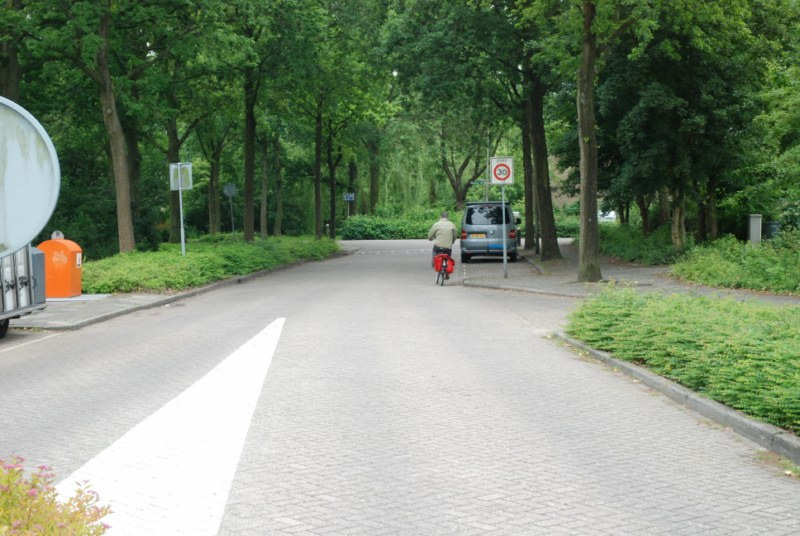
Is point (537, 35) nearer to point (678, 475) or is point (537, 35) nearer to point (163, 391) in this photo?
point (163, 391)

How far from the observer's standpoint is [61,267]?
2000 cm

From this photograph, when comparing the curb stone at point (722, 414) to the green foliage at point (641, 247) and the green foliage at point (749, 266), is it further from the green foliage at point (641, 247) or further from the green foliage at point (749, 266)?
the green foliage at point (641, 247)

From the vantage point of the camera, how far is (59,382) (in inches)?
383

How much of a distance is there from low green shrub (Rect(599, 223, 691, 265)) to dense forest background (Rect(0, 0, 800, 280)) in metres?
0.83

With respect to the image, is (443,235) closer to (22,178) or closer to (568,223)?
(22,178)

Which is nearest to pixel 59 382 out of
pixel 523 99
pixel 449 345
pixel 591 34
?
pixel 449 345

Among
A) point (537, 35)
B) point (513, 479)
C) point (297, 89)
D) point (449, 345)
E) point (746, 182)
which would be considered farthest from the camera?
point (297, 89)

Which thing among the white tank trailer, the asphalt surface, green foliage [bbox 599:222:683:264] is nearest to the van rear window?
green foliage [bbox 599:222:683:264]

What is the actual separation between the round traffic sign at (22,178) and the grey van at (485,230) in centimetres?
2977

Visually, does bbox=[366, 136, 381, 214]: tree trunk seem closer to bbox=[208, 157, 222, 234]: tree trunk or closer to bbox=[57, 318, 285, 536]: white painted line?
bbox=[208, 157, 222, 234]: tree trunk

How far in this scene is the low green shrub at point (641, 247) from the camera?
2755 centimetres

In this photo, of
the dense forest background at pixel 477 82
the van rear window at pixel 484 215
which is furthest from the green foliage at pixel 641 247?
the van rear window at pixel 484 215

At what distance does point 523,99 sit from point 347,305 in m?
14.8

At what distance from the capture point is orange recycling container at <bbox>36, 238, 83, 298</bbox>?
64.9 feet
